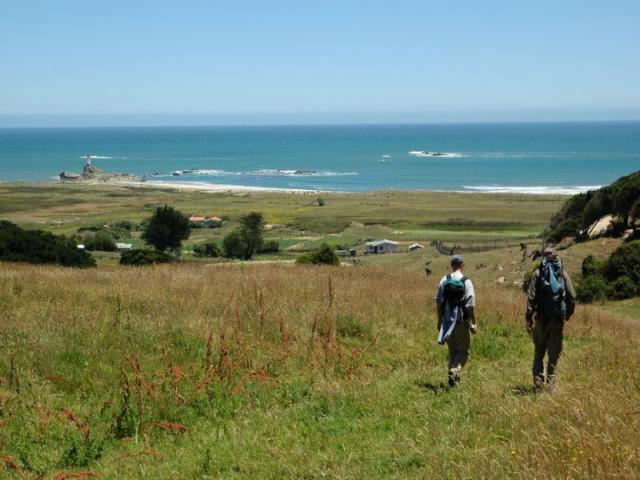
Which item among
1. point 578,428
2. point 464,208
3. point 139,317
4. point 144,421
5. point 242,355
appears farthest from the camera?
point 464,208

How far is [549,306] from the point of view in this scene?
8961mm

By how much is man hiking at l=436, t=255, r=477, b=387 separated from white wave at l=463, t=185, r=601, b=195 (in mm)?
106212

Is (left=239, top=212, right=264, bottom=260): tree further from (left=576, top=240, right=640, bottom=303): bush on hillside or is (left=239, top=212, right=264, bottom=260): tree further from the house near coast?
(left=576, top=240, right=640, bottom=303): bush on hillside

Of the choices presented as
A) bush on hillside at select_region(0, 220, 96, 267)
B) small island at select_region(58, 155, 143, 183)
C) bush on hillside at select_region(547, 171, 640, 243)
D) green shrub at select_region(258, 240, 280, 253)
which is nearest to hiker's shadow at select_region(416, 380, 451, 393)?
bush on hillside at select_region(0, 220, 96, 267)

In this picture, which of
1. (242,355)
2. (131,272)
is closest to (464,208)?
(131,272)

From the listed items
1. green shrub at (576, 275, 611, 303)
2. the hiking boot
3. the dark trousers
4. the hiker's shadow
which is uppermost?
the dark trousers

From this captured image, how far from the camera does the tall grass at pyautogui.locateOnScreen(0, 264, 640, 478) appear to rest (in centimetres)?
625

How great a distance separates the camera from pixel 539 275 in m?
9.14

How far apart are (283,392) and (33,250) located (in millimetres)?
19761

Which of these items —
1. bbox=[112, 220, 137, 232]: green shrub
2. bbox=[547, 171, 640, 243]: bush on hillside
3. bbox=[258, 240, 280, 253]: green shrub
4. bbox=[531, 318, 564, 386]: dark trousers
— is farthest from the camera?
bbox=[112, 220, 137, 232]: green shrub

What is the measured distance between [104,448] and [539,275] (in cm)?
540

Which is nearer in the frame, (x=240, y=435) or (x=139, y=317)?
(x=240, y=435)

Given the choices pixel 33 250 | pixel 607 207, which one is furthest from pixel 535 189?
pixel 33 250

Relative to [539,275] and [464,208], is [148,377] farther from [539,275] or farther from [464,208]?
[464,208]
